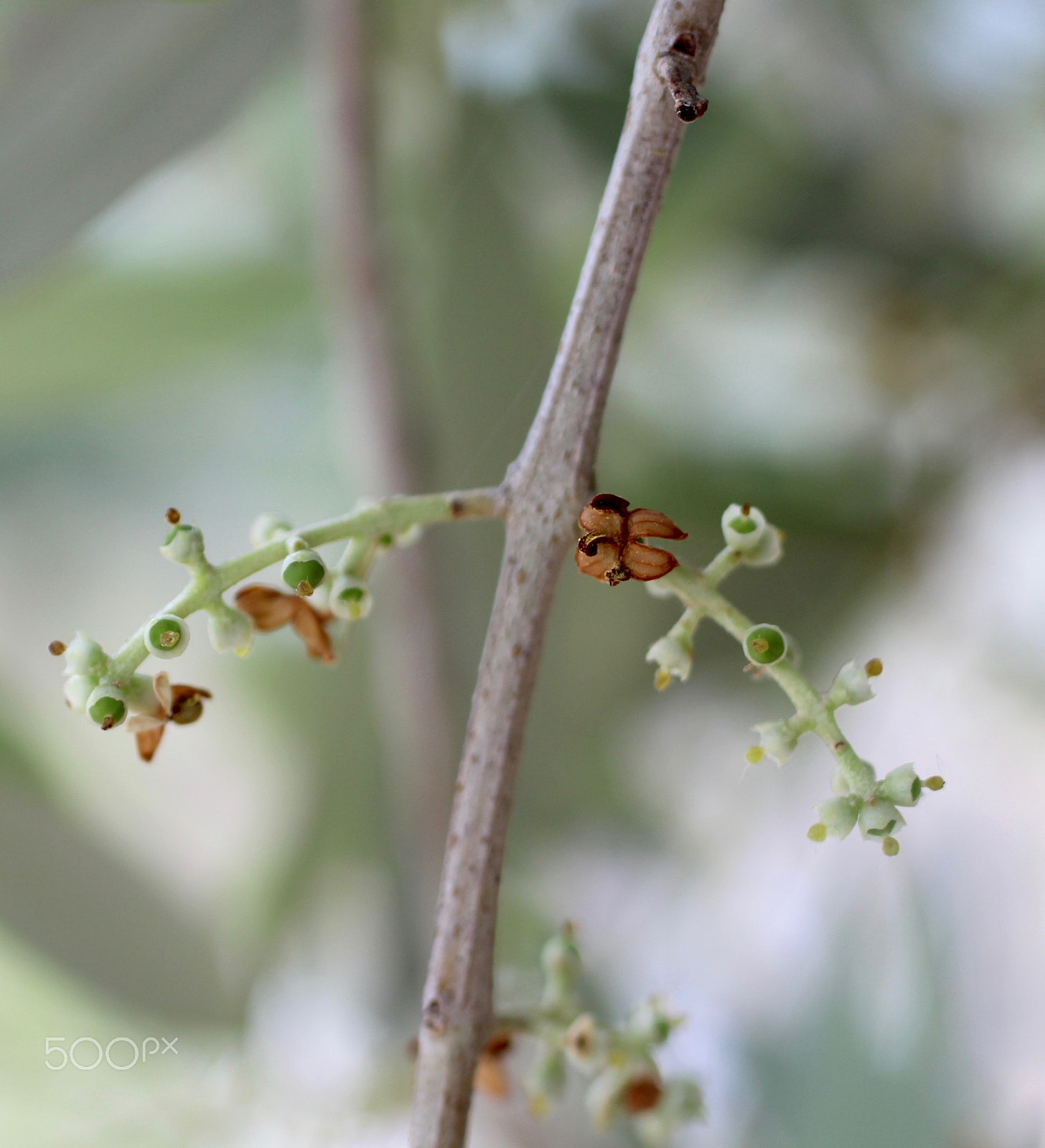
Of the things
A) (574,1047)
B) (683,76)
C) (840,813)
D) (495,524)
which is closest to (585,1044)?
(574,1047)

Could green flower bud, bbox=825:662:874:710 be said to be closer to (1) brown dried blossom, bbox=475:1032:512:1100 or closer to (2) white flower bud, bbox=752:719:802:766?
(2) white flower bud, bbox=752:719:802:766

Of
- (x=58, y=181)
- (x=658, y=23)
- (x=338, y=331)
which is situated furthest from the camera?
(x=338, y=331)

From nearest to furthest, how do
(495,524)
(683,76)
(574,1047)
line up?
(683,76)
(574,1047)
(495,524)

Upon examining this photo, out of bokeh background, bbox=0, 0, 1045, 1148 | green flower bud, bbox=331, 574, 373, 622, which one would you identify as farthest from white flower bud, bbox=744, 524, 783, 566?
bokeh background, bbox=0, 0, 1045, 1148

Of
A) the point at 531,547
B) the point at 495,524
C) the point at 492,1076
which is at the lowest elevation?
the point at 492,1076

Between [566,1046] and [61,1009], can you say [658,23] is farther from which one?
[61,1009]

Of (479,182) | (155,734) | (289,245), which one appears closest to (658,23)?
(155,734)

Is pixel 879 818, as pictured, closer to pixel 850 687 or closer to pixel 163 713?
pixel 850 687
